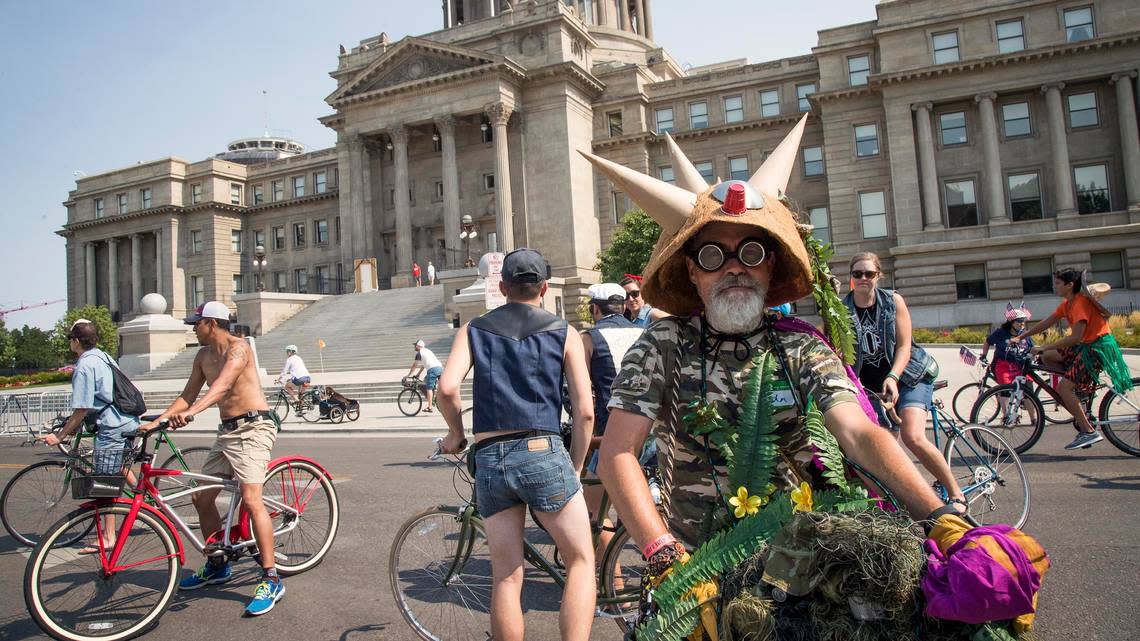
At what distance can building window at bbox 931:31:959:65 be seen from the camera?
36031 millimetres

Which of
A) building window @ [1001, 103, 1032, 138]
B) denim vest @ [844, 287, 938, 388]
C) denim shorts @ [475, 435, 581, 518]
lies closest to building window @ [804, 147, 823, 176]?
building window @ [1001, 103, 1032, 138]

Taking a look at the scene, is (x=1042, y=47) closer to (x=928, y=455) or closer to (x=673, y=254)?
(x=928, y=455)

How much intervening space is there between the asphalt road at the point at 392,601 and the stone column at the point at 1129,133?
32783 millimetres

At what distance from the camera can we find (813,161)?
4197 cm

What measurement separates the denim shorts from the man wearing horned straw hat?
3.64ft

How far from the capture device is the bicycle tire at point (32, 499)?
737 centimetres

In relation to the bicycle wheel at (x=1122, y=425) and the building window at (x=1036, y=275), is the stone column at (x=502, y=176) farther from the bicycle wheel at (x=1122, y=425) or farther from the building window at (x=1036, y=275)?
the bicycle wheel at (x=1122, y=425)

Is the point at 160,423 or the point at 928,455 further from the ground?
the point at 160,423

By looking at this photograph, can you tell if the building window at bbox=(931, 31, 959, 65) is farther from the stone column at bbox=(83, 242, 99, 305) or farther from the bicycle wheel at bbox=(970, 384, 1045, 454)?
the stone column at bbox=(83, 242, 99, 305)

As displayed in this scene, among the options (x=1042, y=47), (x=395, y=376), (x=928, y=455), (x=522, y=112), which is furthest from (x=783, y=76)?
(x=928, y=455)

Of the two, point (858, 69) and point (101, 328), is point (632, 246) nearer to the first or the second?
point (858, 69)

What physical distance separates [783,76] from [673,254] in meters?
44.5

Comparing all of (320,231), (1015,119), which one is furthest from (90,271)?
(1015,119)

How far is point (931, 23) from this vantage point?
3594 cm
